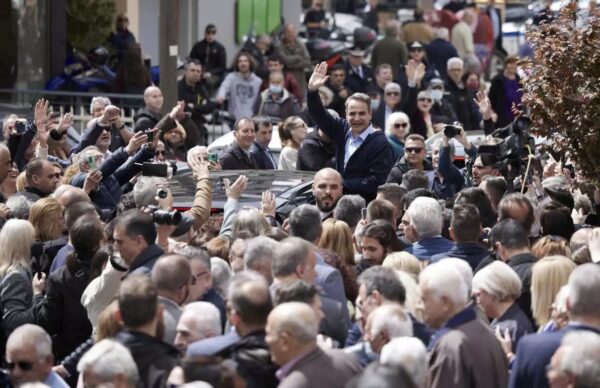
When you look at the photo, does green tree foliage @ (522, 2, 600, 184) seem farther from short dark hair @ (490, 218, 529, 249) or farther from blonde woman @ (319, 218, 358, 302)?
blonde woman @ (319, 218, 358, 302)

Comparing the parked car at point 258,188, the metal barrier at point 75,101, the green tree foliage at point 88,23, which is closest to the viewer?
the parked car at point 258,188

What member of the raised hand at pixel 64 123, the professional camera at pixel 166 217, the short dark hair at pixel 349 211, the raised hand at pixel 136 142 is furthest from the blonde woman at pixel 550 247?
the raised hand at pixel 64 123

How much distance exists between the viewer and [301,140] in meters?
16.9

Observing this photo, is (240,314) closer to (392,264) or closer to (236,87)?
(392,264)

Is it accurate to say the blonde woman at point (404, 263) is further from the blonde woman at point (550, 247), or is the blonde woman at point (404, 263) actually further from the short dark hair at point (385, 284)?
the short dark hair at point (385, 284)

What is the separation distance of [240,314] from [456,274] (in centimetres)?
111

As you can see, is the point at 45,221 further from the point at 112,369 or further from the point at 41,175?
the point at 112,369

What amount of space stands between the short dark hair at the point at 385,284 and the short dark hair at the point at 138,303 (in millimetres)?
1118

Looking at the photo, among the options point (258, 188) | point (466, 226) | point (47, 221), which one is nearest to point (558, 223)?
point (466, 226)

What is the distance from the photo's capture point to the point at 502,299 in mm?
8984

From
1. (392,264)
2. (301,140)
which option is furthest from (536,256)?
(301,140)

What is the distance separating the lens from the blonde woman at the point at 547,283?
9.18 meters

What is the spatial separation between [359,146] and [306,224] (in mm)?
3943

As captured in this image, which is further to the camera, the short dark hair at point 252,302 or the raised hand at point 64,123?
the raised hand at point 64,123
